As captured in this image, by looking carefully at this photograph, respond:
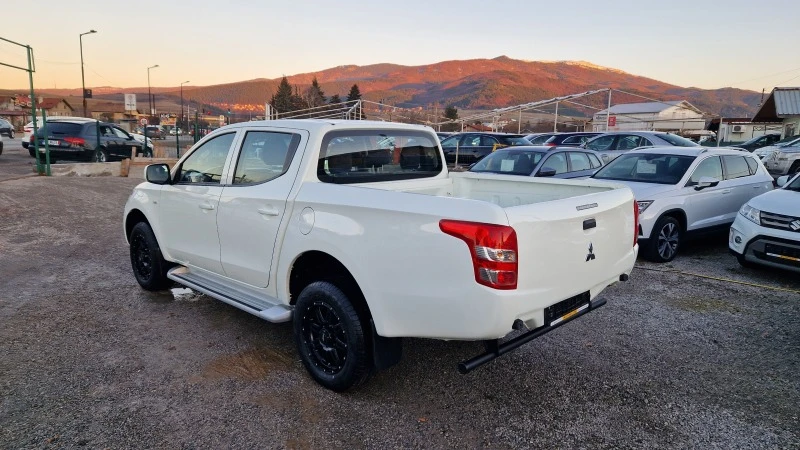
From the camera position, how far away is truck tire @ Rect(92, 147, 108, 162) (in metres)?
17.7

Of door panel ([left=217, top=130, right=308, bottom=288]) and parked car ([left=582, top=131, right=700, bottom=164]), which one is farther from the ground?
parked car ([left=582, top=131, right=700, bottom=164])

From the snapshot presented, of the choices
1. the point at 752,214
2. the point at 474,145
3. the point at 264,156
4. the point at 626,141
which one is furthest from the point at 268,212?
the point at 474,145

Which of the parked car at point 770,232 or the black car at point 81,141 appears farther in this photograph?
the black car at point 81,141

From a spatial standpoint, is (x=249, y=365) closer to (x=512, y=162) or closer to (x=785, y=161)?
(x=512, y=162)

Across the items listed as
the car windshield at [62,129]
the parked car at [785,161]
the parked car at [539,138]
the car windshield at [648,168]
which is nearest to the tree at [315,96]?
the parked car at [539,138]

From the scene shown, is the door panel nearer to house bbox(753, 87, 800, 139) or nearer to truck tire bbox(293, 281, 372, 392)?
truck tire bbox(293, 281, 372, 392)

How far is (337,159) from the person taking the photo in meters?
3.79

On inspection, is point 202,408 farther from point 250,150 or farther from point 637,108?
point 637,108

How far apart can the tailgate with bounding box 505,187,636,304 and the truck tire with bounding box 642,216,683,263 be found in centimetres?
373

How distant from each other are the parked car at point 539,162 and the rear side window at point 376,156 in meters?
5.68

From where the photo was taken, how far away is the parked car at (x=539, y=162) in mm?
9977

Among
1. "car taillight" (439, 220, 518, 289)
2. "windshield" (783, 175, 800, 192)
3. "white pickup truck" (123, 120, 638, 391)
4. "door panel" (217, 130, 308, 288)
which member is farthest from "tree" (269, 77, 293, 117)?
"car taillight" (439, 220, 518, 289)

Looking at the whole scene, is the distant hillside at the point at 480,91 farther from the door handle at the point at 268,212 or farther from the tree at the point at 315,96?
Answer: the door handle at the point at 268,212

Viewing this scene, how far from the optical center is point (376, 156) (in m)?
4.09
